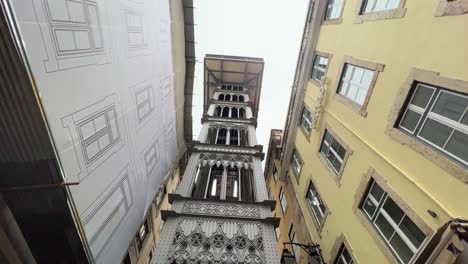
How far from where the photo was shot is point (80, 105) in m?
5.73

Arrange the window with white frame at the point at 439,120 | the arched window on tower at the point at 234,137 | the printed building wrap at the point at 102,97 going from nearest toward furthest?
the window with white frame at the point at 439,120 → the printed building wrap at the point at 102,97 → the arched window on tower at the point at 234,137

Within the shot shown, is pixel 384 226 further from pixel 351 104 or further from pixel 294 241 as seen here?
pixel 294 241

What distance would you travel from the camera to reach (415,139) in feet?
17.4

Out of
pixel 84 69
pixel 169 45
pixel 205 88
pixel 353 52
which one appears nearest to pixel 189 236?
pixel 84 69

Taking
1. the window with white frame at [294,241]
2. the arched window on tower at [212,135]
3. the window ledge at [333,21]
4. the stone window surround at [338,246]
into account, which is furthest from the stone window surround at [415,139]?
the arched window on tower at [212,135]

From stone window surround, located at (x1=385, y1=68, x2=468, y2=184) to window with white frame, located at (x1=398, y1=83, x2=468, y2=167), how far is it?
0.13 meters

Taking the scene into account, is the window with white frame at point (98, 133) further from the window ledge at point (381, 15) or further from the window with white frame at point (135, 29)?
the window ledge at point (381, 15)

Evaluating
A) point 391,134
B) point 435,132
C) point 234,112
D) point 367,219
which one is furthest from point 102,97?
point 234,112

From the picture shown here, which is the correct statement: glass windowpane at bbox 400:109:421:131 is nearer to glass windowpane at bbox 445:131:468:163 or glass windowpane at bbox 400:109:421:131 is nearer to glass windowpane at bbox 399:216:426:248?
glass windowpane at bbox 445:131:468:163

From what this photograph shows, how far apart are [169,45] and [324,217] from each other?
13.2 metres

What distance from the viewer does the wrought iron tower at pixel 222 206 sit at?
831cm

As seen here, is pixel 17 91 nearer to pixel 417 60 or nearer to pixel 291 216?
pixel 417 60

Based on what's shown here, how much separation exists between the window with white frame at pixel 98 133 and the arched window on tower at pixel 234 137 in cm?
1219

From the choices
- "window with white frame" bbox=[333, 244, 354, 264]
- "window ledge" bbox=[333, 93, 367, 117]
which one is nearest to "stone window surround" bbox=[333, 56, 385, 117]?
"window ledge" bbox=[333, 93, 367, 117]
